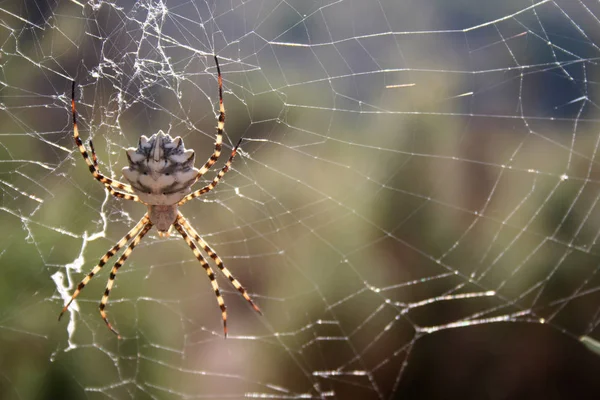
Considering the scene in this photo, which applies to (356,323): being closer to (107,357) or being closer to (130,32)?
(107,357)

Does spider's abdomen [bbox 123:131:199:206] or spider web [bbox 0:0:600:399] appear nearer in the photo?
spider's abdomen [bbox 123:131:199:206]

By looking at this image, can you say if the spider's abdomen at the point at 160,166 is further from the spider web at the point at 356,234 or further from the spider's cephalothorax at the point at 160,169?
the spider web at the point at 356,234

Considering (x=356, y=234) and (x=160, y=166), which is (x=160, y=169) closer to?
(x=160, y=166)

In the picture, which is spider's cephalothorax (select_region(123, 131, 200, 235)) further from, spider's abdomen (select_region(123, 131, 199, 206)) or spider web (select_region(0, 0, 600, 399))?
spider web (select_region(0, 0, 600, 399))

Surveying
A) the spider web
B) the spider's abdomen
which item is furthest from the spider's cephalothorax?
the spider web

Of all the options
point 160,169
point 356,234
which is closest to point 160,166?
point 160,169

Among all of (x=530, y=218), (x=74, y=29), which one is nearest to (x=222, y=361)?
(x=530, y=218)

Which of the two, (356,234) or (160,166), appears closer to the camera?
(160,166)
